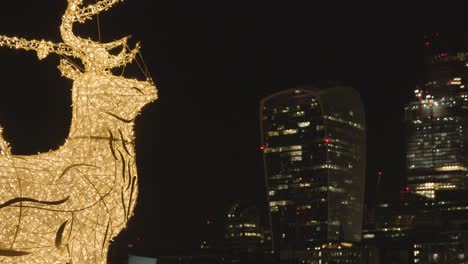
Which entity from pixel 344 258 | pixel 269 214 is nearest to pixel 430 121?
pixel 269 214

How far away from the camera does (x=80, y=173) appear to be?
30.1 ft

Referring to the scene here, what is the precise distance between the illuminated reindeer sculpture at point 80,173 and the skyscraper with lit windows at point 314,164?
178 ft

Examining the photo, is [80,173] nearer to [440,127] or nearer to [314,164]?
[314,164]

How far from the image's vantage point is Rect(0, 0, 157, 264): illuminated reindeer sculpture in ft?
28.7

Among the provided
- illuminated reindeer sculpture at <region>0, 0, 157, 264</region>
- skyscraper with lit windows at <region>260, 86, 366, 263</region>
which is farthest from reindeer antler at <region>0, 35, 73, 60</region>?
skyscraper with lit windows at <region>260, 86, 366, 263</region>

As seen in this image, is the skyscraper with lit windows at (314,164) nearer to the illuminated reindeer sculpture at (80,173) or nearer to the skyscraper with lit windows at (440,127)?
the skyscraper with lit windows at (440,127)

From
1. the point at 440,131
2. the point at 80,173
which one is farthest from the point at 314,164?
the point at 80,173

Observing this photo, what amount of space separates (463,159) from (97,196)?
253 ft

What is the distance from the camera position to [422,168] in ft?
284

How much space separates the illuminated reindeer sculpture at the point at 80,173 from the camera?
28.7ft

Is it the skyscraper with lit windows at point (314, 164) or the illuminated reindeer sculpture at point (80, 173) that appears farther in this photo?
the skyscraper with lit windows at point (314, 164)

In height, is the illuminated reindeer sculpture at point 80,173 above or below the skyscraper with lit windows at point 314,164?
below

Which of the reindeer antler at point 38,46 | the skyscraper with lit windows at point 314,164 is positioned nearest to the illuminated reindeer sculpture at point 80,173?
the reindeer antler at point 38,46

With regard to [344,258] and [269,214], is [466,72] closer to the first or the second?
[269,214]
